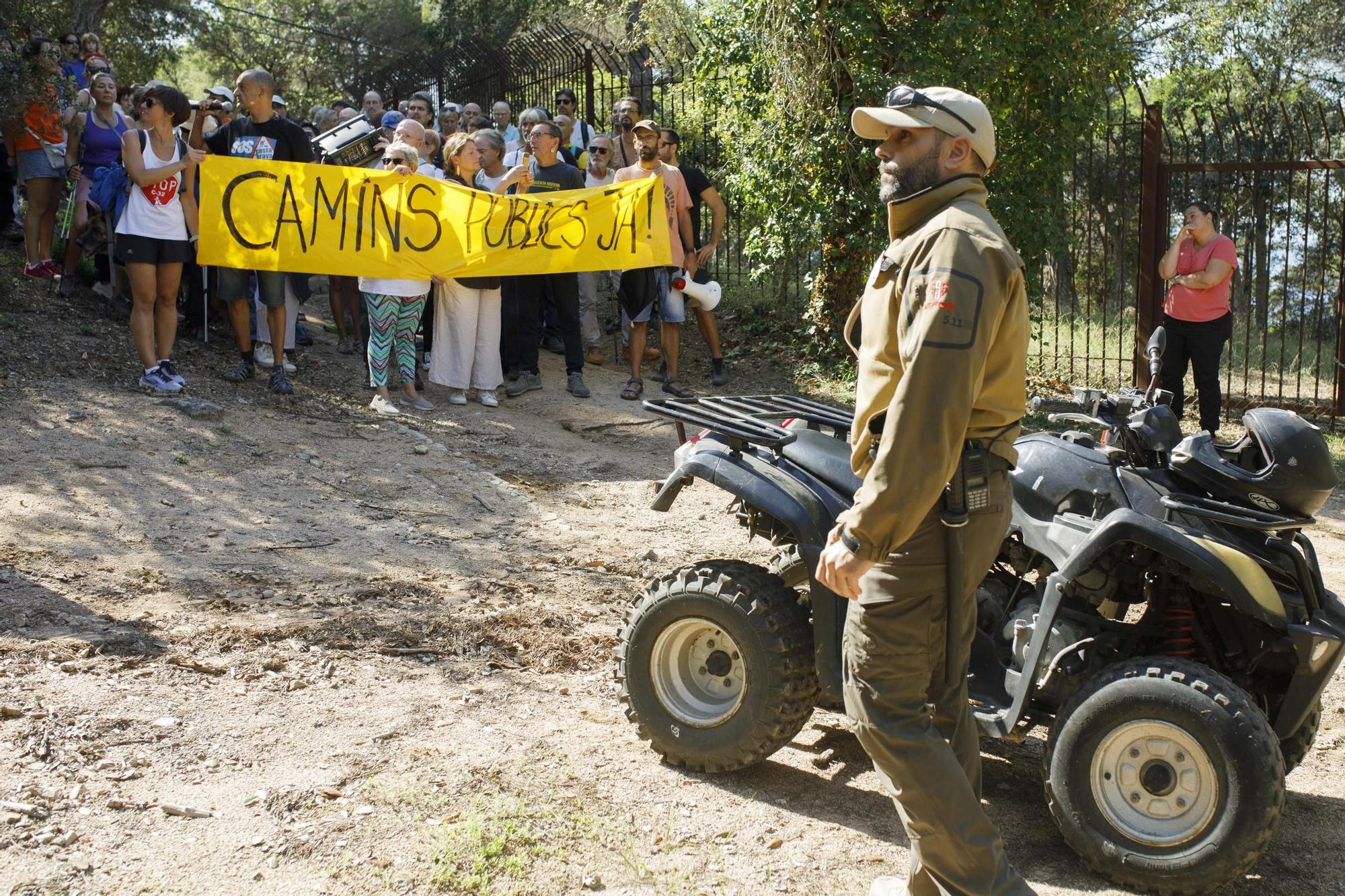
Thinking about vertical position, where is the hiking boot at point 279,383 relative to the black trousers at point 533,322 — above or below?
below

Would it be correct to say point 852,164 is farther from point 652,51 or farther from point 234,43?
point 234,43

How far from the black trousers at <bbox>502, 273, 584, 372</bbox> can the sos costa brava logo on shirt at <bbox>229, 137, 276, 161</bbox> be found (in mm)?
2202

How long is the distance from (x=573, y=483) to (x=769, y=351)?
5.39 metres

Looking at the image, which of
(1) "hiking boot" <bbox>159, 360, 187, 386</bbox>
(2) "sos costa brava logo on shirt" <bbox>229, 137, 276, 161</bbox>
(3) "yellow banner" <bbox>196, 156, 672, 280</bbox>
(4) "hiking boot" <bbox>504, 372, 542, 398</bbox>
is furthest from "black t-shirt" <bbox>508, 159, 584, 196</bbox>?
(1) "hiking boot" <bbox>159, 360, 187, 386</bbox>

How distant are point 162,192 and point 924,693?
6.93m

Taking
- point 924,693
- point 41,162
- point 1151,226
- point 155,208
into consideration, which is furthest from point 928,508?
point 41,162

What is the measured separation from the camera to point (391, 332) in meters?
9.18

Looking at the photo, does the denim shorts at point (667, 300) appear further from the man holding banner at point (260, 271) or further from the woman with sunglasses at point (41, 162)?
the woman with sunglasses at point (41, 162)

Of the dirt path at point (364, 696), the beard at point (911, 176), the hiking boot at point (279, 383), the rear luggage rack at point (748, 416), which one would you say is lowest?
the dirt path at point (364, 696)

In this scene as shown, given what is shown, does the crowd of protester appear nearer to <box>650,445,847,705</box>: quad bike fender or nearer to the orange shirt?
the orange shirt

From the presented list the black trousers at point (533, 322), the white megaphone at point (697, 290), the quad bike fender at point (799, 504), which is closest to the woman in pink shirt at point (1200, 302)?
the white megaphone at point (697, 290)

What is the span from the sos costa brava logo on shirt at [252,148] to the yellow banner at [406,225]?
0.06 meters

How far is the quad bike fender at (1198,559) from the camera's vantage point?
3.50m

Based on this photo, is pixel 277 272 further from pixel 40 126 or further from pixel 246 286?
pixel 40 126
